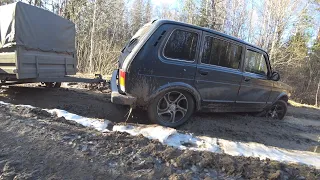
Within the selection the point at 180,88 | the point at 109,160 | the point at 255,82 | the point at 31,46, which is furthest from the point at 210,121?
the point at 31,46

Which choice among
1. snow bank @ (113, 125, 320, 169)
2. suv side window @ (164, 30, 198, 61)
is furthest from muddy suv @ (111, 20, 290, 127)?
snow bank @ (113, 125, 320, 169)

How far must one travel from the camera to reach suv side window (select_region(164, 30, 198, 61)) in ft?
14.9

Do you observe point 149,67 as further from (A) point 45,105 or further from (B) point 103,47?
(B) point 103,47

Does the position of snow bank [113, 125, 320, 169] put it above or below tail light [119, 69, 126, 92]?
below

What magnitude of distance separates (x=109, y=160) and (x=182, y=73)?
2.37 metres

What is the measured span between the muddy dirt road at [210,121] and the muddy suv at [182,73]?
349mm

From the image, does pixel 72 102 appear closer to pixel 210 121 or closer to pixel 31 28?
pixel 31 28

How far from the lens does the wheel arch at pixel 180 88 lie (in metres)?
4.50

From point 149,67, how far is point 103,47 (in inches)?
526

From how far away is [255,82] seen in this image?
5.82 meters

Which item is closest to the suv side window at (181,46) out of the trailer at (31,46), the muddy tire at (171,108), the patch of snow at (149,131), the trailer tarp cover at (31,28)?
the muddy tire at (171,108)

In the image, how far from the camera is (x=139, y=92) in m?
4.40

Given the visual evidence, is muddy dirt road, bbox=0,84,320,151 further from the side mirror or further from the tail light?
the side mirror

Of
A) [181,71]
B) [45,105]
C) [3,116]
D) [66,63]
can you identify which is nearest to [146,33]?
[181,71]
